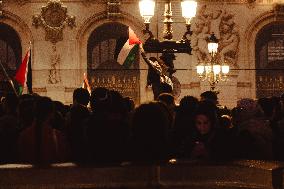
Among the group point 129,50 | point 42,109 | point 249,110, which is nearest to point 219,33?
point 129,50

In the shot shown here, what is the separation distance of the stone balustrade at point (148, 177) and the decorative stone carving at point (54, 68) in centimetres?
1824

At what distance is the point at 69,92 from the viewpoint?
2300cm

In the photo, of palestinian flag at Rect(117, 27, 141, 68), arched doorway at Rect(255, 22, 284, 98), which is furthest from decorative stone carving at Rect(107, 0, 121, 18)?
palestinian flag at Rect(117, 27, 141, 68)

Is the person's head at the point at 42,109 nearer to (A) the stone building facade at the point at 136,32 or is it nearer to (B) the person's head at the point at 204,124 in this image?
(B) the person's head at the point at 204,124

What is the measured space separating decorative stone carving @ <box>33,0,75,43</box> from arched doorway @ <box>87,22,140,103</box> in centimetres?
129

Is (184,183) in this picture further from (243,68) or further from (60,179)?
(243,68)

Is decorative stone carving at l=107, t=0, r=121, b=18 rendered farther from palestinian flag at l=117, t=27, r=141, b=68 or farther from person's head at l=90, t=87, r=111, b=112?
person's head at l=90, t=87, r=111, b=112

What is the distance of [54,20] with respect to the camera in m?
23.1

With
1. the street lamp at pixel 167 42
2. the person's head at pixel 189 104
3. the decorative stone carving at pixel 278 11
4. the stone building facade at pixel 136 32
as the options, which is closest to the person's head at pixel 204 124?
the person's head at pixel 189 104

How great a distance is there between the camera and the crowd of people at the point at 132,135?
582cm

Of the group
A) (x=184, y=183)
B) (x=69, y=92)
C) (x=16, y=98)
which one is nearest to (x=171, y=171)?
(x=184, y=183)

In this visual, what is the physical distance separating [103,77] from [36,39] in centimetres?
262

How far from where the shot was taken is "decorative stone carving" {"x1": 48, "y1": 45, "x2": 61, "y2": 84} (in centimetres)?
2286

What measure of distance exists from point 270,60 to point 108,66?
20.2ft
